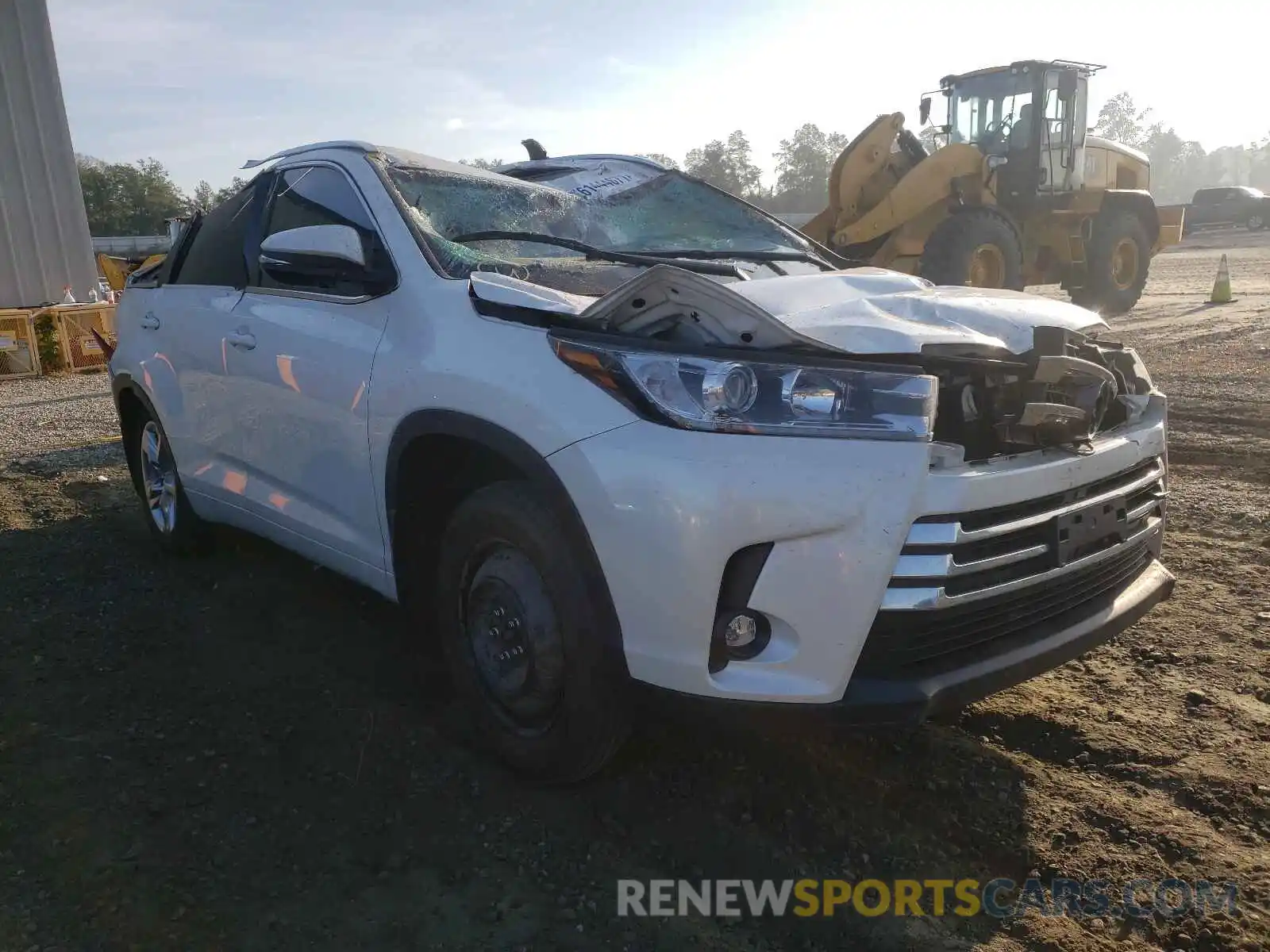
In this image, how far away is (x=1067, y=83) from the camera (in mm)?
12023

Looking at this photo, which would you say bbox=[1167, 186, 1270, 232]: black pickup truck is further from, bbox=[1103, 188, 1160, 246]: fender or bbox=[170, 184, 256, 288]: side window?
bbox=[170, 184, 256, 288]: side window

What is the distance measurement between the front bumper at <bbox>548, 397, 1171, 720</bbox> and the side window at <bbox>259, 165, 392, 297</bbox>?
3.87 ft

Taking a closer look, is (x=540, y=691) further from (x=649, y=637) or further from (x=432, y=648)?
(x=432, y=648)

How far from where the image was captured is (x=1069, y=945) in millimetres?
2088

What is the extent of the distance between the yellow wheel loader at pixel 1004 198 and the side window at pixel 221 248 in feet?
26.0

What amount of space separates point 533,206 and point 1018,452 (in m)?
1.97

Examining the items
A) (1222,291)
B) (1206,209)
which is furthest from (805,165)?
(1222,291)

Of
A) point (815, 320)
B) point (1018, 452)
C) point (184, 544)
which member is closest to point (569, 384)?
point (815, 320)

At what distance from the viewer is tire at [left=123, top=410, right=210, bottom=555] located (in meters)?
4.50

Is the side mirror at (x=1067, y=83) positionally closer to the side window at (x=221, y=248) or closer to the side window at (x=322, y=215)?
the side window at (x=221, y=248)

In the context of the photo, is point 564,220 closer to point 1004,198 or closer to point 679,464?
point 679,464

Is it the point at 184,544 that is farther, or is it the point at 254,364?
the point at 184,544

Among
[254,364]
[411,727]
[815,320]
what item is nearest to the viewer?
[815,320]

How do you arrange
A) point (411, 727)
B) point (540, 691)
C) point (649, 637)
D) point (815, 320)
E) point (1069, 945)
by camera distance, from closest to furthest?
point (1069, 945), point (649, 637), point (815, 320), point (540, 691), point (411, 727)
